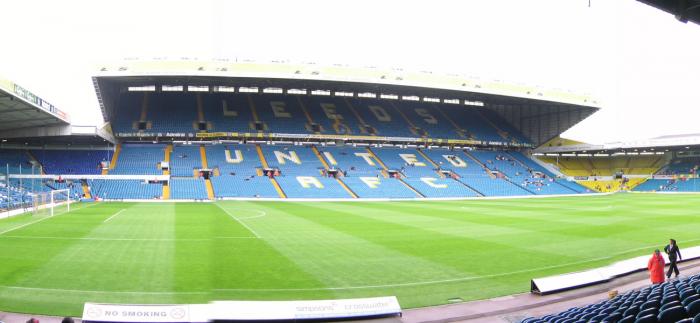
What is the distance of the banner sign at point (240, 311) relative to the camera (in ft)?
26.1

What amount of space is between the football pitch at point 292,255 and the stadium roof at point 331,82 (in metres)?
26.0

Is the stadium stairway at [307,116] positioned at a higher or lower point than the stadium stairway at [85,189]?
higher

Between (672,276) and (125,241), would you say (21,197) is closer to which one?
(125,241)

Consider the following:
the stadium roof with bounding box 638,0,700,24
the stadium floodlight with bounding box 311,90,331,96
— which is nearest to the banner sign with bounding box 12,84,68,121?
the stadium roof with bounding box 638,0,700,24

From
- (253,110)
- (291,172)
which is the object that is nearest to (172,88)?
(253,110)

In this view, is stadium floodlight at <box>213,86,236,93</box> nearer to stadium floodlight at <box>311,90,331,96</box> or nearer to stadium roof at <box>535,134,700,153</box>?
stadium floodlight at <box>311,90,331,96</box>

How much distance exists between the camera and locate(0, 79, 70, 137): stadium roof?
28.1 meters

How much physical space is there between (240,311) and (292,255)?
7268 mm

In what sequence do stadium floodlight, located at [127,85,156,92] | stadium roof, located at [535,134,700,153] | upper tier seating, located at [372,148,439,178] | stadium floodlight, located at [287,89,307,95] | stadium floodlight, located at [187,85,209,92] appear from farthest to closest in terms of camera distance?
stadium floodlight, located at [287,89,307,95], stadium floodlight, located at [187,85,209,92], stadium roof, located at [535,134,700,153], stadium floodlight, located at [127,85,156,92], upper tier seating, located at [372,148,439,178]

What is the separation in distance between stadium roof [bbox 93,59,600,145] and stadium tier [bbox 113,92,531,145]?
2135 mm

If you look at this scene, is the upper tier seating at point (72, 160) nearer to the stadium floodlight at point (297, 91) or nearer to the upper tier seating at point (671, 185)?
the stadium floodlight at point (297, 91)

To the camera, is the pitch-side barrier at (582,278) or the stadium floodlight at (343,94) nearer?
the pitch-side barrier at (582,278)

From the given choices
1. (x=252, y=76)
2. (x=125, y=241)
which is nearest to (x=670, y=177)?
(x=252, y=76)

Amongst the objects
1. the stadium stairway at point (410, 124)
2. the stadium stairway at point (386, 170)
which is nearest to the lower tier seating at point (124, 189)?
the stadium stairway at point (386, 170)
